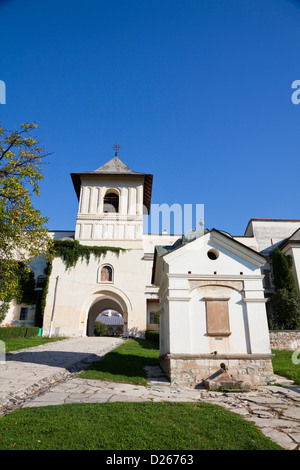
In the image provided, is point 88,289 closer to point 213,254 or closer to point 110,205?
point 110,205

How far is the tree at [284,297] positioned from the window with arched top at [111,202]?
55.5 feet

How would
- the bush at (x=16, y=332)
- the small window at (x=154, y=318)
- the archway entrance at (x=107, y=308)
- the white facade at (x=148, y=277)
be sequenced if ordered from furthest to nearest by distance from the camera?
the archway entrance at (x=107, y=308) → the small window at (x=154, y=318) → the bush at (x=16, y=332) → the white facade at (x=148, y=277)

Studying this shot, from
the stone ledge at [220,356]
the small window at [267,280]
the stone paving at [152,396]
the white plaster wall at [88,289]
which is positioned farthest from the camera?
the small window at [267,280]

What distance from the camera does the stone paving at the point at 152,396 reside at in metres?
5.12

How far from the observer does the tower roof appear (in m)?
31.7

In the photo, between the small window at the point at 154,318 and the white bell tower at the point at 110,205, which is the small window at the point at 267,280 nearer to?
the small window at the point at 154,318

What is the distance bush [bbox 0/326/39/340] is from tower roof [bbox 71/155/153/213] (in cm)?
1621

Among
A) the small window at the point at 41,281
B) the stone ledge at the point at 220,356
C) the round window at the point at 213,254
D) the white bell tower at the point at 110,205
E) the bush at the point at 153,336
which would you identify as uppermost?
the white bell tower at the point at 110,205

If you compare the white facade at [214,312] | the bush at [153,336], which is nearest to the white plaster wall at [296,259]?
the bush at [153,336]

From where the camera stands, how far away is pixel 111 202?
32719 mm

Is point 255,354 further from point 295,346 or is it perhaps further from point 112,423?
point 295,346

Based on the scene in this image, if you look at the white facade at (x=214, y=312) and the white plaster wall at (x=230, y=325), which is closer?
the white facade at (x=214, y=312)

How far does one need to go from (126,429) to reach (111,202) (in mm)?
29291

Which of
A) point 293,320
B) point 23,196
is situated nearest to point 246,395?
point 23,196
